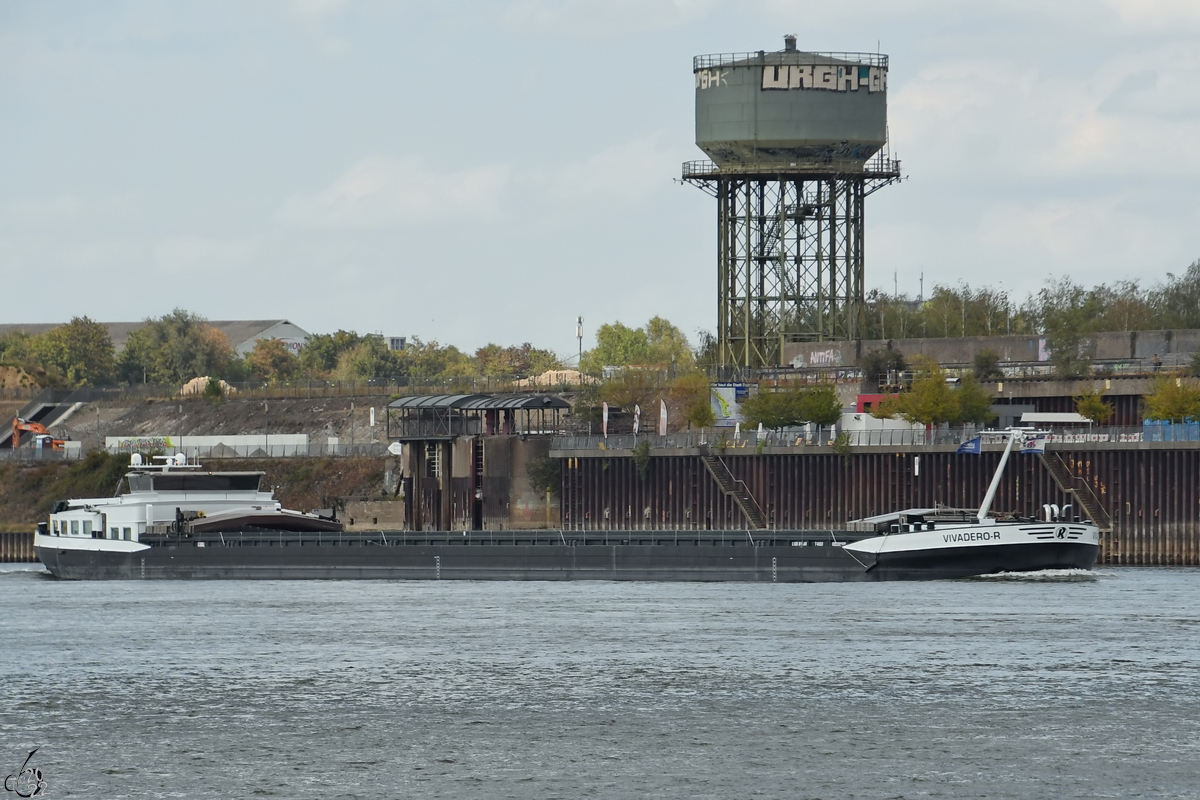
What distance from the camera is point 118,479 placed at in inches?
6073

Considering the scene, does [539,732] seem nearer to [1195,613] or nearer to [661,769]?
[661,769]

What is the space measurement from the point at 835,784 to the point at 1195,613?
31000mm

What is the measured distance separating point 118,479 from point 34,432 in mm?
23470

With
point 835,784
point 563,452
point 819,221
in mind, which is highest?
point 819,221

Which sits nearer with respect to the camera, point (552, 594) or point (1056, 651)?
point (1056, 651)

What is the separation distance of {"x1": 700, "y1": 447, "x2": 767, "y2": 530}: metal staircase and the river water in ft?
100.0

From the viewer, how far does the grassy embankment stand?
151375mm

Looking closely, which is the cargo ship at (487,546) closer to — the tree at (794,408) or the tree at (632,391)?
the tree at (794,408)

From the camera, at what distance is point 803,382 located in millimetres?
131750

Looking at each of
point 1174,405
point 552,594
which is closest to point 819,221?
point 1174,405

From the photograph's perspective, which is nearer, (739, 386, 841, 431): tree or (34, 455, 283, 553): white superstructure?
(34, 455, 283, 553): white superstructure

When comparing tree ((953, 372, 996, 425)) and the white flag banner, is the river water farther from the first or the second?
tree ((953, 372, 996, 425))

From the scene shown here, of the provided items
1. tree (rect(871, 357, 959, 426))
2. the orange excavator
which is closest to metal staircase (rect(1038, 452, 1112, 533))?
tree (rect(871, 357, 959, 426))

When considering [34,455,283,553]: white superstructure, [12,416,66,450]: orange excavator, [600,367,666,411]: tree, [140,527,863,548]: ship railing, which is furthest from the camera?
[12,416,66,450]: orange excavator
